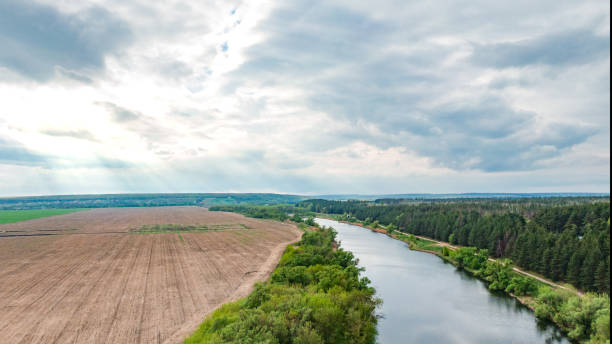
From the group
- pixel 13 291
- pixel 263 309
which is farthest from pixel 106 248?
pixel 263 309

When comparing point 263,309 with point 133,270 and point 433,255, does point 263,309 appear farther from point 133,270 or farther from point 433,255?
point 433,255

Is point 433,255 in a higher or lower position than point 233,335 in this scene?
lower

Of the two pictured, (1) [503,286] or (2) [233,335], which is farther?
(1) [503,286]

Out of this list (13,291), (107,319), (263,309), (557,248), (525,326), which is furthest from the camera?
(557,248)

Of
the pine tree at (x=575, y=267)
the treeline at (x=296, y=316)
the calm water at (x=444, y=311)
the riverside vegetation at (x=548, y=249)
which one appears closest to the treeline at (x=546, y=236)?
the pine tree at (x=575, y=267)

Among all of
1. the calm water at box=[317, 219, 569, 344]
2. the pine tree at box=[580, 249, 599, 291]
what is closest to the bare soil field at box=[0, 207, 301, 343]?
the calm water at box=[317, 219, 569, 344]

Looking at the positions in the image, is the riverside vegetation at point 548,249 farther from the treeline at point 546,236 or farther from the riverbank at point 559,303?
the treeline at point 546,236
